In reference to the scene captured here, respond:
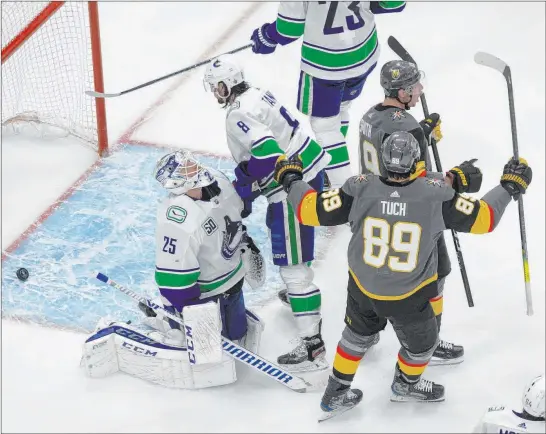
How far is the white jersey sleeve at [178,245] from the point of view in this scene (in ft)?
11.2

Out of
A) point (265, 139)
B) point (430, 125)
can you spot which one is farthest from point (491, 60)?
point (265, 139)

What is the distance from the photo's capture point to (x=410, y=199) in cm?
305

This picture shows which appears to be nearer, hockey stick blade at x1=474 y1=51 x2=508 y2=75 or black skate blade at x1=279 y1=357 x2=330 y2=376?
black skate blade at x1=279 y1=357 x2=330 y2=376

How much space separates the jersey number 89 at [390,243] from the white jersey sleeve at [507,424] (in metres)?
0.52

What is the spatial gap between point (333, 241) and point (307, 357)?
925 millimetres

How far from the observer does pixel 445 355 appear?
151 inches

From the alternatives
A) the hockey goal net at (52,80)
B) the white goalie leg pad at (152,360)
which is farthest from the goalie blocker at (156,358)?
the hockey goal net at (52,80)

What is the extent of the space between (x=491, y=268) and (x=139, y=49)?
289 cm

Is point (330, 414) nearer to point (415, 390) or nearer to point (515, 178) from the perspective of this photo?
point (415, 390)

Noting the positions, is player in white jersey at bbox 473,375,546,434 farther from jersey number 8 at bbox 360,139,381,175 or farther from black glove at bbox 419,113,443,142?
black glove at bbox 419,113,443,142

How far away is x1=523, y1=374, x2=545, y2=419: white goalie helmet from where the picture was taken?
2.83m

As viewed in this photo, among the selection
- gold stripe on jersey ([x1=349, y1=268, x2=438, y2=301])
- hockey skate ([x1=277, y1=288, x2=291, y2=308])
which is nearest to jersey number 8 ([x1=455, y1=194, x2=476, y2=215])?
gold stripe on jersey ([x1=349, y1=268, x2=438, y2=301])

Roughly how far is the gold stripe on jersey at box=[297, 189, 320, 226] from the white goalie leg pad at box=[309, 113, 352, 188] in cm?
128

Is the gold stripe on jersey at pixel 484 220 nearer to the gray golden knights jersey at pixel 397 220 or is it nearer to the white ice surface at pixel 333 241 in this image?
the gray golden knights jersey at pixel 397 220
